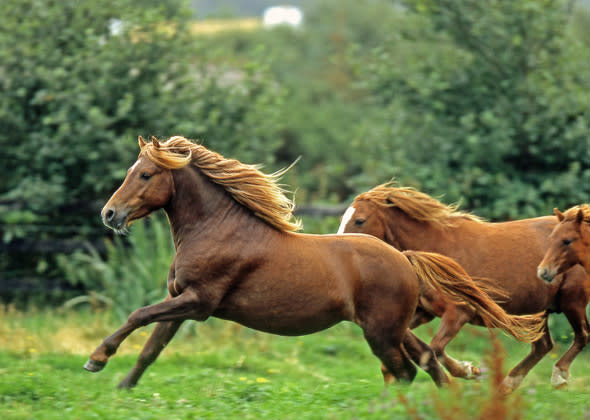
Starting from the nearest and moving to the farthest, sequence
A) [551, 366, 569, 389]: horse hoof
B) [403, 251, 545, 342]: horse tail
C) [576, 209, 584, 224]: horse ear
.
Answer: [403, 251, 545, 342]: horse tail → [576, 209, 584, 224]: horse ear → [551, 366, 569, 389]: horse hoof

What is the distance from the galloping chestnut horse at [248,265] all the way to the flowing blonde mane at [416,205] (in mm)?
1132

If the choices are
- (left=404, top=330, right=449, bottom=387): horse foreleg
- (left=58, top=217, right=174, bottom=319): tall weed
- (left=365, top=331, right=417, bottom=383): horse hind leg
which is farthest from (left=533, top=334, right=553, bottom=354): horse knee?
(left=58, top=217, right=174, bottom=319): tall weed

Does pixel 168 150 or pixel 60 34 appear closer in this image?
pixel 168 150

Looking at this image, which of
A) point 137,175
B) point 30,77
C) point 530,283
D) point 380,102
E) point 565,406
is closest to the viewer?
point 565,406

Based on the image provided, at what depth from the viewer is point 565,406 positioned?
4922 mm

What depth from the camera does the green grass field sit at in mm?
4645

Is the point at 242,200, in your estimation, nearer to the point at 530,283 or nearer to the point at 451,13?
the point at 530,283

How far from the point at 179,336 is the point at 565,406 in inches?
200

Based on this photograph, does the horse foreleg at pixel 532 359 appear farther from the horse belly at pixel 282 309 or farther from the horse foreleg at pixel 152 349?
the horse foreleg at pixel 152 349

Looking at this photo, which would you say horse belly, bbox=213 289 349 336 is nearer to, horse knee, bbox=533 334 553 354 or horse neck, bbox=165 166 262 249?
horse neck, bbox=165 166 262 249

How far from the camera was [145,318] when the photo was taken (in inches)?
209

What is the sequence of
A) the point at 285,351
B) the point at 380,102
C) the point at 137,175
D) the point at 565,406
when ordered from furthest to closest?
the point at 380,102
the point at 285,351
the point at 137,175
the point at 565,406

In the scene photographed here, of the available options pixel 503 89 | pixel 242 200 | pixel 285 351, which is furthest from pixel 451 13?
pixel 242 200

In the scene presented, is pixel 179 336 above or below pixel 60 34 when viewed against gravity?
below
